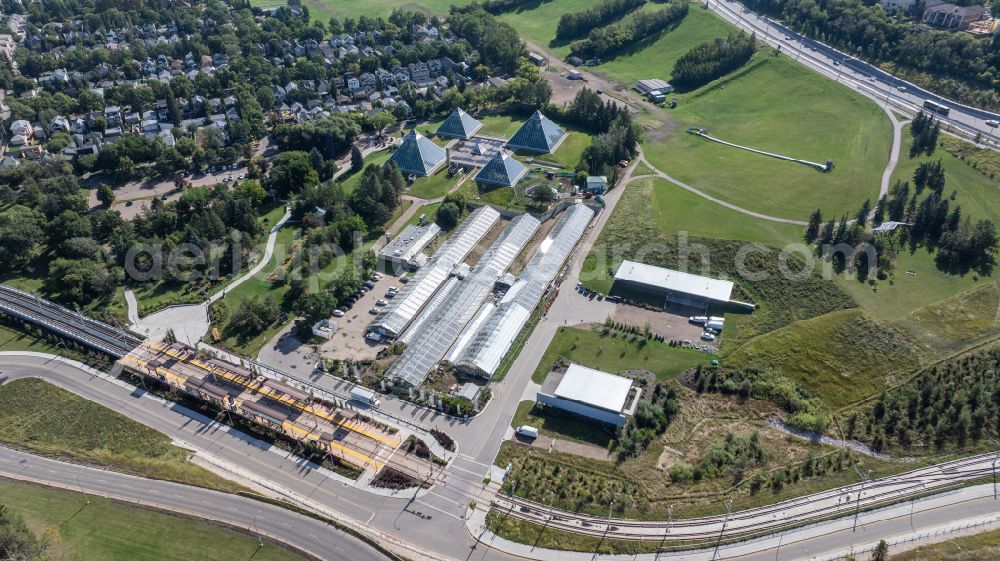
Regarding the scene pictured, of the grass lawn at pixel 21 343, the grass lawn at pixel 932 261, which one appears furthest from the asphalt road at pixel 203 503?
the grass lawn at pixel 932 261

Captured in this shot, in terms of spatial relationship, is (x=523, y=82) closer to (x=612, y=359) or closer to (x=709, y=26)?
(x=709, y=26)

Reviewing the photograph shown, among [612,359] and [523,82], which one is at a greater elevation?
[523,82]

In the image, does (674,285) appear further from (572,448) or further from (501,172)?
(501,172)

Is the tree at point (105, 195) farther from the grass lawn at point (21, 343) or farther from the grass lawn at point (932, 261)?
the grass lawn at point (932, 261)

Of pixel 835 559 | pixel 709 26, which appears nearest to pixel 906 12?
pixel 709 26

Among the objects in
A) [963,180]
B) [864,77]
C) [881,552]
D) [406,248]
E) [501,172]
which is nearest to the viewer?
[881,552]

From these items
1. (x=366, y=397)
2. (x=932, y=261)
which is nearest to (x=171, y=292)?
(x=366, y=397)

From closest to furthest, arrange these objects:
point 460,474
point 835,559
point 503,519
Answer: point 835,559
point 503,519
point 460,474
